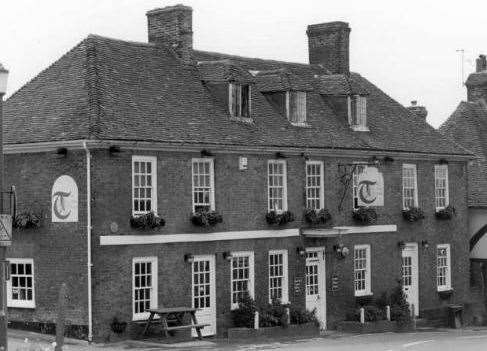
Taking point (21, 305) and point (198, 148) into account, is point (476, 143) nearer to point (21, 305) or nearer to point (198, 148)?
point (198, 148)

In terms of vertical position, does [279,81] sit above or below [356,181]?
above

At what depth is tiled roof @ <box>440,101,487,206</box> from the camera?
4978 cm

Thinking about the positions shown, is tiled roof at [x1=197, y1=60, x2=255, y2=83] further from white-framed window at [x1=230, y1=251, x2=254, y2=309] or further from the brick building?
white-framed window at [x1=230, y1=251, x2=254, y2=309]

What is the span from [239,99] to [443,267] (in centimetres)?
1273

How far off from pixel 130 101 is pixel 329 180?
8.79 meters

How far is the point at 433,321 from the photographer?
45.0 meters

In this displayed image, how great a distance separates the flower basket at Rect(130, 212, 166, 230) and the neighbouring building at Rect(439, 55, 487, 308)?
19.4m

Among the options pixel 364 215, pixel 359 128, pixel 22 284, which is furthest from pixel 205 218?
pixel 359 128

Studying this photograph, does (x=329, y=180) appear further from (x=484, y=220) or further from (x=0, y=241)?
(x=0, y=241)

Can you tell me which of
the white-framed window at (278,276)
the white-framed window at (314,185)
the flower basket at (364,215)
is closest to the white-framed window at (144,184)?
the white-framed window at (278,276)

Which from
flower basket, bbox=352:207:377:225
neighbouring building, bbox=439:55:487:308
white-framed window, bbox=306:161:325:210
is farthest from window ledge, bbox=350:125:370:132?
neighbouring building, bbox=439:55:487:308

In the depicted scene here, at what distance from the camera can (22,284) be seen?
33625 mm

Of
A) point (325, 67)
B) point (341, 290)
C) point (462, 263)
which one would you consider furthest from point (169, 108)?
point (462, 263)

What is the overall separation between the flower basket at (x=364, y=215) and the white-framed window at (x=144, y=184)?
32.2ft
